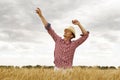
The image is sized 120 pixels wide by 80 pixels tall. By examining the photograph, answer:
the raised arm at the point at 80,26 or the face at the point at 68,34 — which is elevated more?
the raised arm at the point at 80,26

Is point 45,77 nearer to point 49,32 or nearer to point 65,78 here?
point 65,78

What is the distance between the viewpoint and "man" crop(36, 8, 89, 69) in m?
7.23

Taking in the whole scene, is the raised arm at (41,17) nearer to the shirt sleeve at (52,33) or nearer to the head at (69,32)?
the shirt sleeve at (52,33)

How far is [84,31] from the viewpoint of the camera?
7266 millimetres

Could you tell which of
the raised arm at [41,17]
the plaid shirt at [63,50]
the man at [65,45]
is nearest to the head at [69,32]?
the man at [65,45]

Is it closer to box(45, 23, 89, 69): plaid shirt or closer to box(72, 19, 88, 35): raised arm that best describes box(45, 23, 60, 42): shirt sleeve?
box(45, 23, 89, 69): plaid shirt

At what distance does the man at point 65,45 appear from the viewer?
7.23 meters

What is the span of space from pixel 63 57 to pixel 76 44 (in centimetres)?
35

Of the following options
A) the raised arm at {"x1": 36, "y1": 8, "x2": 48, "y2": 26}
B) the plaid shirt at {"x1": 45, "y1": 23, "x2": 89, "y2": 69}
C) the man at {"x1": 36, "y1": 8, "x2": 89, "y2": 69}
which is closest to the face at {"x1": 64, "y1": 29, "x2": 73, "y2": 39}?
the man at {"x1": 36, "y1": 8, "x2": 89, "y2": 69}

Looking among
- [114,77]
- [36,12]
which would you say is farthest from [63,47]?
[114,77]

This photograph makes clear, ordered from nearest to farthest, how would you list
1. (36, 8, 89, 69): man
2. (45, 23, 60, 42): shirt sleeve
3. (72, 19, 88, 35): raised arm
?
(72, 19, 88, 35): raised arm < (36, 8, 89, 69): man < (45, 23, 60, 42): shirt sleeve

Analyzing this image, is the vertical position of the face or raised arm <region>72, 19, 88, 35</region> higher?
raised arm <region>72, 19, 88, 35</region>

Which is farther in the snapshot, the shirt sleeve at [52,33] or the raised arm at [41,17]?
the shirt sleeve at [52,33]

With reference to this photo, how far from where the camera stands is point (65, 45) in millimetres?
7285
